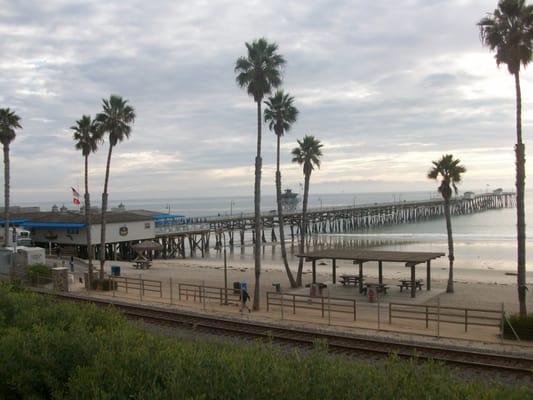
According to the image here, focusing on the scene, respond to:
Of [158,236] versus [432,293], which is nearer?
[432,293]

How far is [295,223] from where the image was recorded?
92.1m

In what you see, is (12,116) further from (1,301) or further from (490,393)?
(490,393)

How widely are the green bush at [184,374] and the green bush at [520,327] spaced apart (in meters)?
10.5

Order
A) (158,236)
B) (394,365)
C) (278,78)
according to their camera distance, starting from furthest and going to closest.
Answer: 1. (158,236)
2. (278,78)
3. (394,365)

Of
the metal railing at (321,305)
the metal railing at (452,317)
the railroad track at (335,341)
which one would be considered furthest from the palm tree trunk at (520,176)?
the metal railing at (321,305)

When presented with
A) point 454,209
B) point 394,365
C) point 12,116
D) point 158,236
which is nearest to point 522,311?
point 394,365

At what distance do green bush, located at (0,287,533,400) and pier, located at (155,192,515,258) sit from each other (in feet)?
74.0

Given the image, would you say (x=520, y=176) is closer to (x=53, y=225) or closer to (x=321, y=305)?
(x=321, y=305)

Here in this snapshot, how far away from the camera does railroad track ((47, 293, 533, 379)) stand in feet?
39.9

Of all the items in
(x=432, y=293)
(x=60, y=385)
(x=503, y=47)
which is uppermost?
(x=503, y=47)

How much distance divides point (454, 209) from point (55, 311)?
136 meters

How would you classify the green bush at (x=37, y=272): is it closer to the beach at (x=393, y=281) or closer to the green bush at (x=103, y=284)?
the green bush at (x=103, y=284)

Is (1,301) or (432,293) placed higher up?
(1,301)

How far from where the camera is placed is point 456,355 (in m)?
13.0
